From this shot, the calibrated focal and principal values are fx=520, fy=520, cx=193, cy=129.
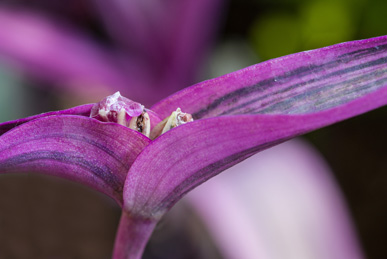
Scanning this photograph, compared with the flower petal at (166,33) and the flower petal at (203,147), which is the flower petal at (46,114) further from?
the flower petal at (166,33)

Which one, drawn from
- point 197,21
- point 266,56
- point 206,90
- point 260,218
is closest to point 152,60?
point 197,21

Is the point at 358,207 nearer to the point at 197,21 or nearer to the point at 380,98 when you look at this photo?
the point at 197,21

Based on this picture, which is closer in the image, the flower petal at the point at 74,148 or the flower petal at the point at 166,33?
the flower petal at the point at 74,148

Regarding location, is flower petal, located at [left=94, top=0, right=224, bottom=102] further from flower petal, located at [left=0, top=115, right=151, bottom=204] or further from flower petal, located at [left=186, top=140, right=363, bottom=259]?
flower petal, located at [left=0, top=115, right=151, bottom=204]

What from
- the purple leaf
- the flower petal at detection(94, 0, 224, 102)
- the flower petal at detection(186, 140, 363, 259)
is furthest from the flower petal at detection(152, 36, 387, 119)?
the flower petal at detection(94, 0, 224, 102)

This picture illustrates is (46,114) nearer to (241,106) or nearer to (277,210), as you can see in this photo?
(241,106)

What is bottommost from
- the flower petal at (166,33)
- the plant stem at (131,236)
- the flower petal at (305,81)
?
the plant stem at (131,236)

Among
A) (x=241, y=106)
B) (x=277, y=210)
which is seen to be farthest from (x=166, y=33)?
(x=241, y=106)

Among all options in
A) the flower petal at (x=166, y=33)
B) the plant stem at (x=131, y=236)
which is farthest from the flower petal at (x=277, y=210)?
the plant stem at (x=131, y=236)
